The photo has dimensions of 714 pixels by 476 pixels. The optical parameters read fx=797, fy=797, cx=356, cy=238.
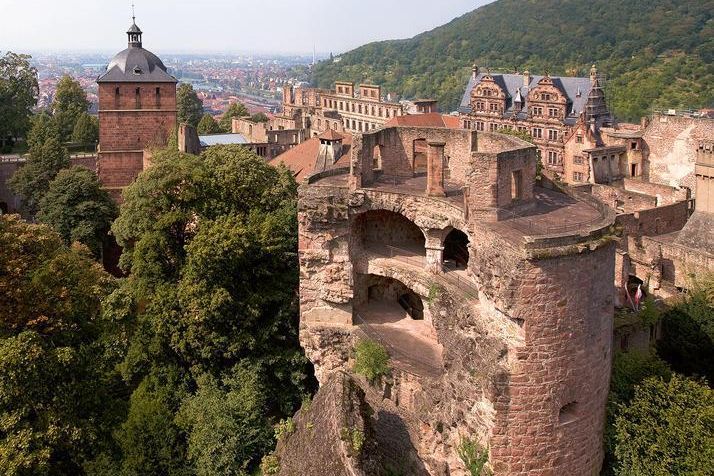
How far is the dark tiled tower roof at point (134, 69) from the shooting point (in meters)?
45.6

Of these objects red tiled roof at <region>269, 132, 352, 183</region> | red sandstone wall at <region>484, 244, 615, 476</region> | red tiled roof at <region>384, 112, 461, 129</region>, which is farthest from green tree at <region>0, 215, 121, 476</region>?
red tiled roof at <region>384, 112, 461, 129</region>

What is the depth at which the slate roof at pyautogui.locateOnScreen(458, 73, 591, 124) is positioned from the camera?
56987 millimetres

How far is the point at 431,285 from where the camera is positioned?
770 inches

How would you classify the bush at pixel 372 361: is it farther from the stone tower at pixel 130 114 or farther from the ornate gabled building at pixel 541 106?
the ornate gabled building at pixel 541 106

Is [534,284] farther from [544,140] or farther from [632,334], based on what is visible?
[544,140]

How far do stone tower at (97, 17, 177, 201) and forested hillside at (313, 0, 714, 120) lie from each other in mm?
54152

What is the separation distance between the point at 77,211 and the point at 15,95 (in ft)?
82.7

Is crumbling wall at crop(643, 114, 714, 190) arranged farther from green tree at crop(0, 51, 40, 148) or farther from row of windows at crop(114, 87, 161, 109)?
green tree at crop(0, 51, 40, 148)

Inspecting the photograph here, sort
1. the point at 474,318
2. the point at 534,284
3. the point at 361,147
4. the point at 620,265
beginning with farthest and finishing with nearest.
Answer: the point at 620,265 < the point at 361,147 < the point at 474,318 < the point at 534,284

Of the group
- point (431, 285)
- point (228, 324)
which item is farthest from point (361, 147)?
point (228, 324)

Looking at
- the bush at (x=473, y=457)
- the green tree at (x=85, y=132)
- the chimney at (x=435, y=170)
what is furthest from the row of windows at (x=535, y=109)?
the bush at (x=473, y=457)

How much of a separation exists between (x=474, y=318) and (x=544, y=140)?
42522mm

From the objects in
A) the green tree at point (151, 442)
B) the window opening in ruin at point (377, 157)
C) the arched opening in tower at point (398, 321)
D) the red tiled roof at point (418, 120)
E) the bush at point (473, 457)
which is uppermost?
the red tiled roof at point (418, 120)

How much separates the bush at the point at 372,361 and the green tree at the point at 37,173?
3004 cm
